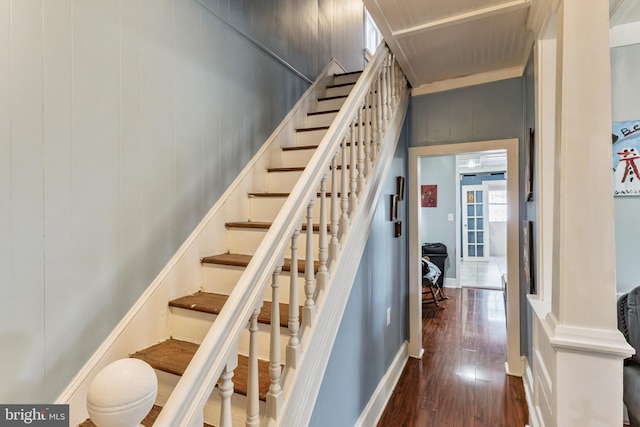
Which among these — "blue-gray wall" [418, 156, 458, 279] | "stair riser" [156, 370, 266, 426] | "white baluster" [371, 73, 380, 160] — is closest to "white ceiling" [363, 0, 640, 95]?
"white baluster" [371, 73, 380, 160]

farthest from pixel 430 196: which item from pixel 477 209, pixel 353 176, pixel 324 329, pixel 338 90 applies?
pixel 324 329

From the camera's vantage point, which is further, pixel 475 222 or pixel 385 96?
pixel 475 222

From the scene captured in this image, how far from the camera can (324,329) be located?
4.50 ft

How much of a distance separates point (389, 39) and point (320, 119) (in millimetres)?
888

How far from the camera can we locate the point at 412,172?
119 inches

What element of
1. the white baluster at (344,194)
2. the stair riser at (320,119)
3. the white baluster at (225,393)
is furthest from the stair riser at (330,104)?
the white baluster at (225,393)

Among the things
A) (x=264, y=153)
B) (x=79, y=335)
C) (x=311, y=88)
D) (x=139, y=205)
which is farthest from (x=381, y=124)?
(x=79, y=335)

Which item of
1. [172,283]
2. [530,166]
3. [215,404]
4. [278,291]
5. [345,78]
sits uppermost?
[345,78]

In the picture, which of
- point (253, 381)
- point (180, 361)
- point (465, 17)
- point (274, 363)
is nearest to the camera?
point (253, 381)

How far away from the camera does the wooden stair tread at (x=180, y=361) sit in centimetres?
119

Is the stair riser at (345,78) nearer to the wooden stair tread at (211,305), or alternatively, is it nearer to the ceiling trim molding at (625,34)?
the ceiling trim molding at (625,34)

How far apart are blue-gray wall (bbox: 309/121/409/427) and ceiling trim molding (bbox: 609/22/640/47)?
1.48 m

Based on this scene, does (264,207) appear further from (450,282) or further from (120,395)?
(450,282)

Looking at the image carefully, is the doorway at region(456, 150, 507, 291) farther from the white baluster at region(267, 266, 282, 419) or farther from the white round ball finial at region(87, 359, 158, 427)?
the white round ball finial at region(87, 359, 158, 427)
